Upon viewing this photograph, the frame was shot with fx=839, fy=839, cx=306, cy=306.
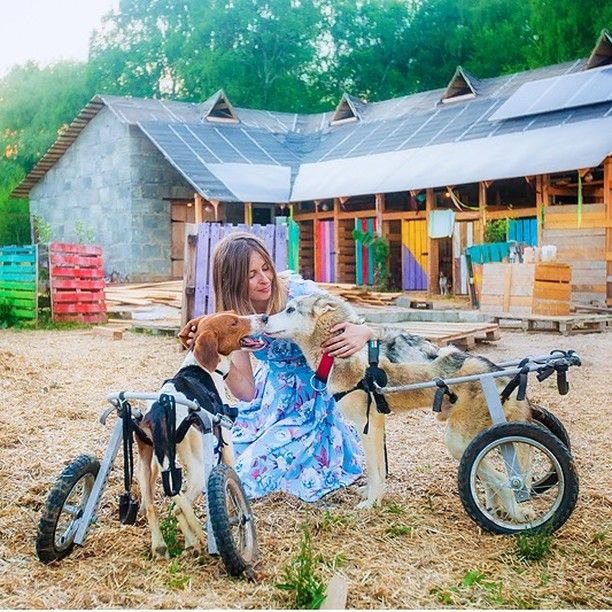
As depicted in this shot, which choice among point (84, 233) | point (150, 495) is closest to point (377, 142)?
point (84, 233)

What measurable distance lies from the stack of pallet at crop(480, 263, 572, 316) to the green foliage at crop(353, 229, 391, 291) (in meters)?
7.96

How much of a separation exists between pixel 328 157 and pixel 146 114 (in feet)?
20.3

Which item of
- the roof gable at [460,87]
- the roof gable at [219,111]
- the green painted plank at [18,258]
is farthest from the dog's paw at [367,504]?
the roof gable at [219,111]

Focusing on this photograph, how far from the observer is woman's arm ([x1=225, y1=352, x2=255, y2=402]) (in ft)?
17.6

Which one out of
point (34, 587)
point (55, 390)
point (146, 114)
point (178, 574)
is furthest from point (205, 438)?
point (146, 114)

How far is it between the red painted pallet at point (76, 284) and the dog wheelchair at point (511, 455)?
515 inches

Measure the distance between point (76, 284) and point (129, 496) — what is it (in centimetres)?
1352

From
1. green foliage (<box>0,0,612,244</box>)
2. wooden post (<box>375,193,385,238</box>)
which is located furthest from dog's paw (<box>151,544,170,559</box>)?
green foliage (<box>0,0,612,244</box>)

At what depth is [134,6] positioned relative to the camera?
168ft

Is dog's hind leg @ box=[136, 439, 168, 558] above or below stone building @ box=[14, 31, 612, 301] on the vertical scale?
below

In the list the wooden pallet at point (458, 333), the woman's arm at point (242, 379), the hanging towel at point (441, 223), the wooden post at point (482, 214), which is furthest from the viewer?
the hanging towel at point (441, 223)

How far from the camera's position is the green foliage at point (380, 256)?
23.3 meters

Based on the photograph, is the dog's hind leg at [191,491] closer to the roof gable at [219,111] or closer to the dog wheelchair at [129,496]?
the dog wheelchair at [129,496]

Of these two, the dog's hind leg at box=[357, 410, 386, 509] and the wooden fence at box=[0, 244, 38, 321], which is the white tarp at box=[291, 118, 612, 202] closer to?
the wooden fence at box=[0, 244, 38, 321]
